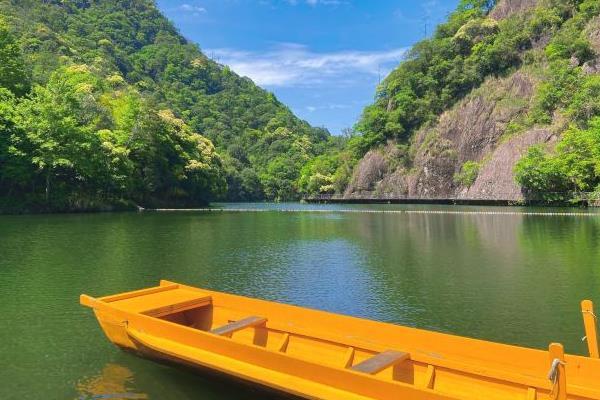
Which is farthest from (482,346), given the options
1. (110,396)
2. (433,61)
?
(433,61)

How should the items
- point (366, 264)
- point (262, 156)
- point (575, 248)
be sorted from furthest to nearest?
point (262, 156) < point (575, 248) < point (366, 264)

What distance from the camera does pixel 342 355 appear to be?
26.1 feet

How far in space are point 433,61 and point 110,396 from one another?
102066 mm

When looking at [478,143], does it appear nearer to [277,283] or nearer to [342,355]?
[277,283]

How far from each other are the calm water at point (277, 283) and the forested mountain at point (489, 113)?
121 feet

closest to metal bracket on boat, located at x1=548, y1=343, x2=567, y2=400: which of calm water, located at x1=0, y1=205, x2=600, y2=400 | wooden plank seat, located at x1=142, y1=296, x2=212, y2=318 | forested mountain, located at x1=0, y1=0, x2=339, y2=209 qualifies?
calm water, located at x1=0, y1=205, x2=600, y2=400

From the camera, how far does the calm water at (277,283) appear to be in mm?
8641

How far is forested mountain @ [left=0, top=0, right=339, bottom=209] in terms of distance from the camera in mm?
52969

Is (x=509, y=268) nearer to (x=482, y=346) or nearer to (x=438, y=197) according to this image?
(x=482, y=346)

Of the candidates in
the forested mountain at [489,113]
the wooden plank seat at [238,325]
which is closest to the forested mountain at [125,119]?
the forested mountain at [489,113]

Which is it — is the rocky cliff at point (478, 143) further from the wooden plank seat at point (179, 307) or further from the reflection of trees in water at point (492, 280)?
the wooden plank seat at point (179, 307)

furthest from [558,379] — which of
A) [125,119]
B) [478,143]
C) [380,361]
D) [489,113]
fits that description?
[489,113]

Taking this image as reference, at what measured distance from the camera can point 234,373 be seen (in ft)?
22.2

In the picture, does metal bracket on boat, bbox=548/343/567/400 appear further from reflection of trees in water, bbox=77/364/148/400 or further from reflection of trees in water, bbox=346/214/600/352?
reflection of trees in water, bbox=77/364/148/400
